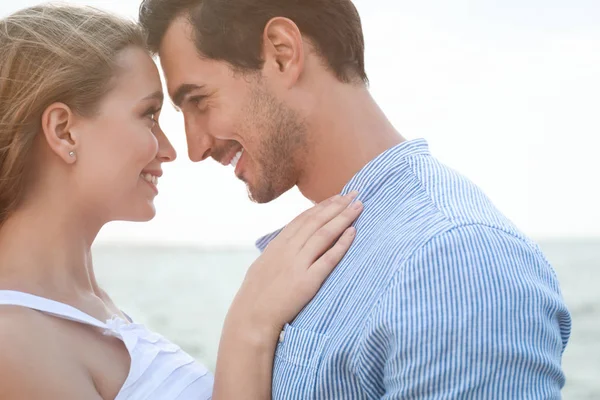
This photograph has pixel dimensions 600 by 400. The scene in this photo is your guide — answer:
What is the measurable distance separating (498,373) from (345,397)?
34 centimetres

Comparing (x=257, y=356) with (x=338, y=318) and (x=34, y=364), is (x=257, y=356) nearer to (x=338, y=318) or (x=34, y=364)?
(x=338, y=318)

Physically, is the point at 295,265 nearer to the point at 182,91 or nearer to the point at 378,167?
the point at 378,167

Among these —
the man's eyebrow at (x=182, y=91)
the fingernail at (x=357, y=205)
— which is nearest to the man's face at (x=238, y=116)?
the man's eyebrow at (x=182, y=91)

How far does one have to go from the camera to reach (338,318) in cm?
178

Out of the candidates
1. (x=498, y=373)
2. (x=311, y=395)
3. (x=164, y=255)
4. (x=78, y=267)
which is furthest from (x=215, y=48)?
(x=164, y=255)

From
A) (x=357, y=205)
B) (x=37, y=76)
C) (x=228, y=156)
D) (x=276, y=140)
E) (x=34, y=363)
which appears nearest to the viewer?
Answer: (x=34, y=363)

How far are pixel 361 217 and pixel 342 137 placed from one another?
32cm

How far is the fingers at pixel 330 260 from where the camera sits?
189cm

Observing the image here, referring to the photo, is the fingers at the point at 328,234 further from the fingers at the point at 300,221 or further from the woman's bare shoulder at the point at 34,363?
the woman's bare shoulder at the point at 34,363

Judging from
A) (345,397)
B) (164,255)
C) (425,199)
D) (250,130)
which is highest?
(250,130)

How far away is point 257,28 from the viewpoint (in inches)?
88.4

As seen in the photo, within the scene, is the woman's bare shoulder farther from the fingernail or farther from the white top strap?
the fingernail

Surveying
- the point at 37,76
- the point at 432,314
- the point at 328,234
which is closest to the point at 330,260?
the point at 328,234

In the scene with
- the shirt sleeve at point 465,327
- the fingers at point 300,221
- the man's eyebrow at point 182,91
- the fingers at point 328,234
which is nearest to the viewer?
the shirt sleeve at point 465,327
